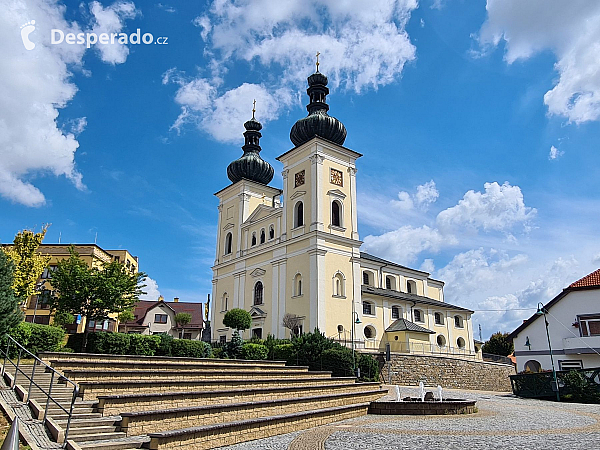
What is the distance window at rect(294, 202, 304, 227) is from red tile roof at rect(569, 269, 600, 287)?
2105 cm

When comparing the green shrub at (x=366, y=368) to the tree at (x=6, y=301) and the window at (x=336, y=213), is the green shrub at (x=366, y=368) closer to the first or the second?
the window at (x=336, y=213)

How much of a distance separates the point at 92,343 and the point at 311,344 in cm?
1148

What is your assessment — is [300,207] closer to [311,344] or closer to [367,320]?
[367,320]

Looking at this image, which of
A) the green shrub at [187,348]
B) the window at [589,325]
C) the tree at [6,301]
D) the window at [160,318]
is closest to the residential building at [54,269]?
the window at [160,318]

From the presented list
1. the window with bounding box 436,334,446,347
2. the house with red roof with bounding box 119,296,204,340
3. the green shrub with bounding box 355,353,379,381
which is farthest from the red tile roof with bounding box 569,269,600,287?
the house with red roof with bounding box 119,296,204,340

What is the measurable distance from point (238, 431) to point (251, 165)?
4273 cm

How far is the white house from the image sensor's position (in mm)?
31609

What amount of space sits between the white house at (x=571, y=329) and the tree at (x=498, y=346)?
124 feet

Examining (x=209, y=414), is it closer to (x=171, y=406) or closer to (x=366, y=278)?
(x=171, y=406)

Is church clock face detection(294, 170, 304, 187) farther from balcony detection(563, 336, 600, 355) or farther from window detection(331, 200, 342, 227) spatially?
balcony detection(563, 336, 600, 355)

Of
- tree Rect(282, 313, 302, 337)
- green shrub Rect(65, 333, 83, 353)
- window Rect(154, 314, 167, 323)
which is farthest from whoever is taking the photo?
window Rect(154, 314, 167, 323)

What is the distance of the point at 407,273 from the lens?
54.9 metres

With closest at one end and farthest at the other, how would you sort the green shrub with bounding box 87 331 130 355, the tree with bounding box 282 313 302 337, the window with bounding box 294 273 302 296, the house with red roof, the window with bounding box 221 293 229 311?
the green shrub with bounding box 87 331 130 355 < the tree with bounding box 282 313 302 337 < the window with bounding box 294 273 302 296 < the window with bounding box 221 293 229 311 < the house with red roof

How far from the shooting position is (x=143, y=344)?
68.6 feet
